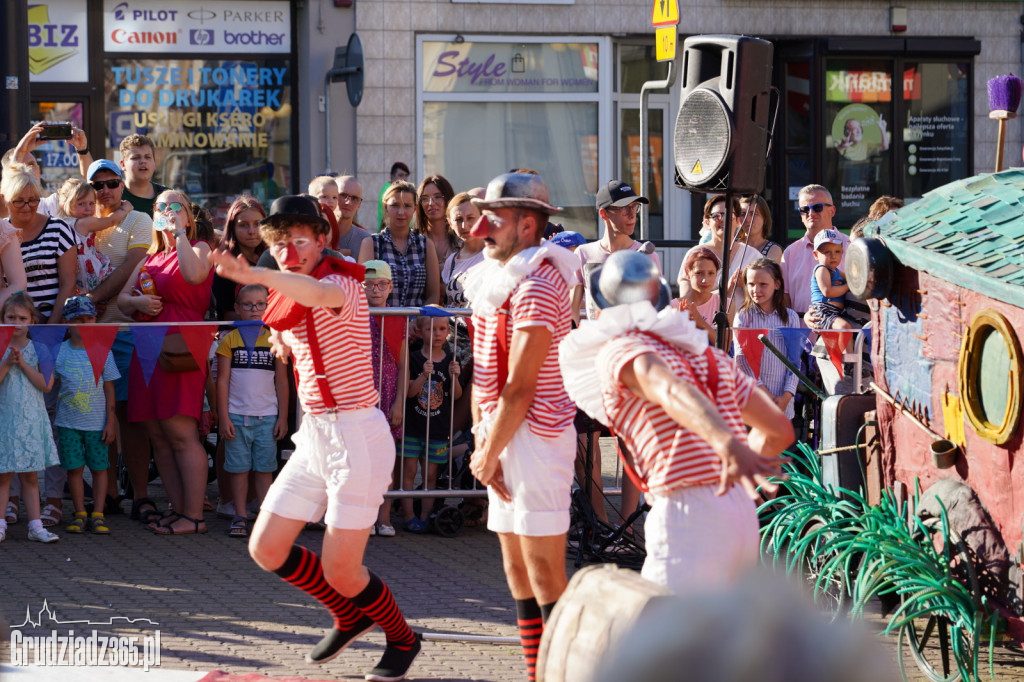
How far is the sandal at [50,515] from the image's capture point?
27.5 feet

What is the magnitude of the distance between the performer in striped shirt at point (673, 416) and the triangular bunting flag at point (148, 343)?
4.70m

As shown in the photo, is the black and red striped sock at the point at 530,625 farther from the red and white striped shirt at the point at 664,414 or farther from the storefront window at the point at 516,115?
the storefront window at the point at 516,115

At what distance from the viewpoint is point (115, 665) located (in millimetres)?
5766

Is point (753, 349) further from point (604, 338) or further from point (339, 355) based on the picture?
point (604, 338)

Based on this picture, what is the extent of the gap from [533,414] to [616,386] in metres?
0.93

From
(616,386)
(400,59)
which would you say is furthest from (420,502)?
(400,59)

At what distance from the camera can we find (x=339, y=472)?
17.6 feet

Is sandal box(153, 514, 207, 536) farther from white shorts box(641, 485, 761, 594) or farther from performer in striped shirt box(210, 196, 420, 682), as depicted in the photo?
white shorts box(641, 485, 761, 594)

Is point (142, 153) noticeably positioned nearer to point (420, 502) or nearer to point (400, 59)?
point (420, 502)

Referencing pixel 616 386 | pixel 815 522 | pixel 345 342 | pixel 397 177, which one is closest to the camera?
pixel 616 386

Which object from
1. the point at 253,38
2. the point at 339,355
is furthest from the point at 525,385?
the point at 253,38

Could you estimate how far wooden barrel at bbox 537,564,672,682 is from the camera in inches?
118

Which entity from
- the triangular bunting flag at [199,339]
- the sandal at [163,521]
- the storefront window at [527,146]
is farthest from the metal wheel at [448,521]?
the storefront window at [527,146]

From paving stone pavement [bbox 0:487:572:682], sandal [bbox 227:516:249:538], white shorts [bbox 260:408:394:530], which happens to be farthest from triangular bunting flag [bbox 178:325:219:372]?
white shorts [bbox 260:408:394:530]
